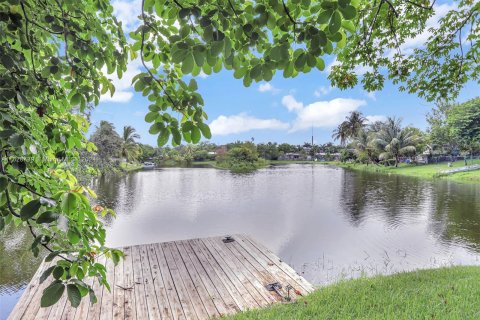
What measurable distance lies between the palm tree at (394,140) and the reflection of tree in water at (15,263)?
2970cm

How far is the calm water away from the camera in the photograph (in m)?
5.38

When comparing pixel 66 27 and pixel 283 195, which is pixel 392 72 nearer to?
pixel 66 27

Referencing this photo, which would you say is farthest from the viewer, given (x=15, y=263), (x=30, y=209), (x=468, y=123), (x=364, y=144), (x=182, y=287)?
(x=364, y=144)

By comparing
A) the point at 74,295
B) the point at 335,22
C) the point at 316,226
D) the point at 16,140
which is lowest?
the point at 316,226

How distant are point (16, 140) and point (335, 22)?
1.00 m

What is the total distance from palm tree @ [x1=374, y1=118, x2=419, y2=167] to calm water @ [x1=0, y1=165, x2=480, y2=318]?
48.8ft

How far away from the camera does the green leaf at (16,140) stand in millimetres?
719

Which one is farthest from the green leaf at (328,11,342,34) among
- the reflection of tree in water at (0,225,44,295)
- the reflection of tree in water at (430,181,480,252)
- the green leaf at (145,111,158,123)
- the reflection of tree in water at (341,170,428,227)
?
the reflection of tree in water at (341,170,428,227)

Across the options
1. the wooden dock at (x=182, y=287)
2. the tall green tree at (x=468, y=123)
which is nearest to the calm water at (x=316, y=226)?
the wooden dock at (x=182, y=287)

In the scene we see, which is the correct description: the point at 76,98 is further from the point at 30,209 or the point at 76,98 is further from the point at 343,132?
the point at 343,132

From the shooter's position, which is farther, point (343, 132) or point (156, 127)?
point (343, 132)

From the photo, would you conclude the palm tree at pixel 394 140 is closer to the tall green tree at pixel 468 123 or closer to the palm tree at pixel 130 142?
the tall green tree at pixel 468 123

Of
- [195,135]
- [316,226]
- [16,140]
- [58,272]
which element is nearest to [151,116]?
[195,135]

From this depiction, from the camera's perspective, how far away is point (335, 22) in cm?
85
